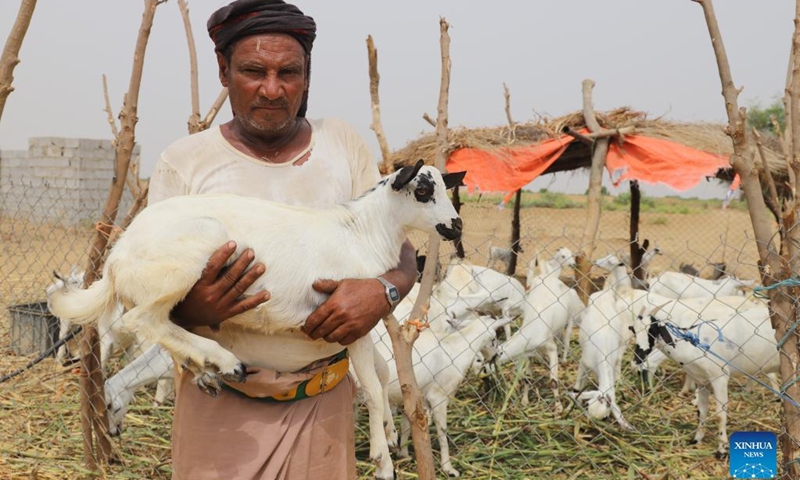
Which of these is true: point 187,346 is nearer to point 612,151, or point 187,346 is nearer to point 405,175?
point 405,175

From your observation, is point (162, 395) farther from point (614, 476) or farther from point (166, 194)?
point (166, 194)

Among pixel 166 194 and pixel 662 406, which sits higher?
pixel 166 194

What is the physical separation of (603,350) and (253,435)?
13.7 ft

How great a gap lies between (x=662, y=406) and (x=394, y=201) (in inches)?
182

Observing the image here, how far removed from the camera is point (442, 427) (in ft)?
15.1

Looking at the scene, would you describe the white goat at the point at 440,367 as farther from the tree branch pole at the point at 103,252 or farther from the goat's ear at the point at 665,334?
the tree branch pole at the point at 103,252

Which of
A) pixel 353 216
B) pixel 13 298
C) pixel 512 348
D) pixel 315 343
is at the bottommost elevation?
pixel 13 298

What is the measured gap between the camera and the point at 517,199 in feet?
35.5

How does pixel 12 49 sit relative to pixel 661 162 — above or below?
above

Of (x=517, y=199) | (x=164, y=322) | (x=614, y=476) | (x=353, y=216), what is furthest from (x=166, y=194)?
(x=517, y=199)

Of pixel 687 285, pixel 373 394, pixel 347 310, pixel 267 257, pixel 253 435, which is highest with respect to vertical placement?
pixel 267 257

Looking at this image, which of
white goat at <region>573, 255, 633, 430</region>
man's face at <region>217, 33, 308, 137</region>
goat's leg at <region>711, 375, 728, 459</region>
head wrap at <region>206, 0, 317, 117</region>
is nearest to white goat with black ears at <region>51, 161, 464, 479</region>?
man's face at <region>217, 33, 308, 137</region>

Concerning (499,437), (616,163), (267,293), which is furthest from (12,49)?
(616,163)

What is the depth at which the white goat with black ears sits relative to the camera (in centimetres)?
174
